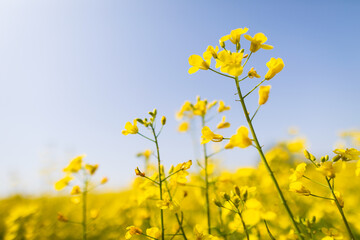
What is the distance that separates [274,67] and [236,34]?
1.31ft

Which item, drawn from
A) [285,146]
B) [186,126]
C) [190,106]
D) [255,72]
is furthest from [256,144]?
[285,146]

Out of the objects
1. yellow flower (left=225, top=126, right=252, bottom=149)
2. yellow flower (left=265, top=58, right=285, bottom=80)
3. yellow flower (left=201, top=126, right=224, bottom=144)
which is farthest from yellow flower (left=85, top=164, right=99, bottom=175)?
yellow flower (left=265, top=58, right=285, bottom=80)

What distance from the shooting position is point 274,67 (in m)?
1.57

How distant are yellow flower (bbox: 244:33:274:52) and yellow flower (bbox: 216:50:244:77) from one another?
0.57ft

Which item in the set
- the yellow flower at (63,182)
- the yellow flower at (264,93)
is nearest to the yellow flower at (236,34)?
the yellow flower at (264,93)

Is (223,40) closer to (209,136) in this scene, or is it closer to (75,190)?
(209,136)

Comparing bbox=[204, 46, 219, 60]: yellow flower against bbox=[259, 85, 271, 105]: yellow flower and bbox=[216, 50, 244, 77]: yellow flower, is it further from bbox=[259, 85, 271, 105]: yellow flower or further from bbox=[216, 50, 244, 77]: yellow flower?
bbox=[259, 85, 271, 105]: yellow flower

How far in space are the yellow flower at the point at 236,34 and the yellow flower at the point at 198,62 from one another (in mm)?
251

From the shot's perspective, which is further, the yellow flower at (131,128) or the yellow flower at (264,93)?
the yellow flower at (131,128)

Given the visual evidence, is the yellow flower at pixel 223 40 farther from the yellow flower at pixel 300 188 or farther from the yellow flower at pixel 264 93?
the yellow flower at pixel 300 188

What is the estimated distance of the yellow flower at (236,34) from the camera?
65.7 inches

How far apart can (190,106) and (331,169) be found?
70.3 inches

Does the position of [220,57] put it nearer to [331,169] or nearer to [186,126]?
[331,169]

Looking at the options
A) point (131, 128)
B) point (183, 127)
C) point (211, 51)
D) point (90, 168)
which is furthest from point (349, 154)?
point (90, 168)
